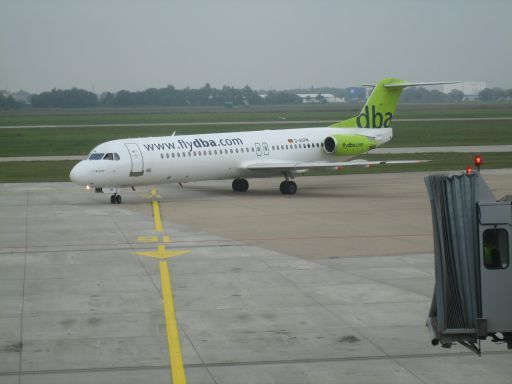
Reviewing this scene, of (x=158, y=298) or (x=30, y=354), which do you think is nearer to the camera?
(x=30, y=354)

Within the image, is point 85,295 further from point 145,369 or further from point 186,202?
point 186,202

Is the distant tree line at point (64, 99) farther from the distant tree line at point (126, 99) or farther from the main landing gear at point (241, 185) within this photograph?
the main landing gear at point (241, 185)

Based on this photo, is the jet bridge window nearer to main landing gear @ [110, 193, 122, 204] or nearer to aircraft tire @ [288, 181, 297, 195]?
main landing gear @ [110, 193, 122, 204]

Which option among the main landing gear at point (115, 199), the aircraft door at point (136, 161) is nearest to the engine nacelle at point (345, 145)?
the aircraft door at point (136, 161)

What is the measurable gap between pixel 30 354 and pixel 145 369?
2.05 meters

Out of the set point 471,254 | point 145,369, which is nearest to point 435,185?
point 471,254

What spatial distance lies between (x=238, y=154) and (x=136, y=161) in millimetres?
5124

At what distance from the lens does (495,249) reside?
11070mm

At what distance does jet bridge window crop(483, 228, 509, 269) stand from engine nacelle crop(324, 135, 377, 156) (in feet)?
94.4

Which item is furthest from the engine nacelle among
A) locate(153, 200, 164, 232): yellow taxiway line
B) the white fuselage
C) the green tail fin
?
locate(153, 200, 164, 232): yellow taxiway line

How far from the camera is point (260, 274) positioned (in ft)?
66.1

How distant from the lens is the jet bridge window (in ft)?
36.0

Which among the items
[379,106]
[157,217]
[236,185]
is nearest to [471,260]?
[157,217]

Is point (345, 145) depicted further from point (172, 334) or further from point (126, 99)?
point (126, 99)
